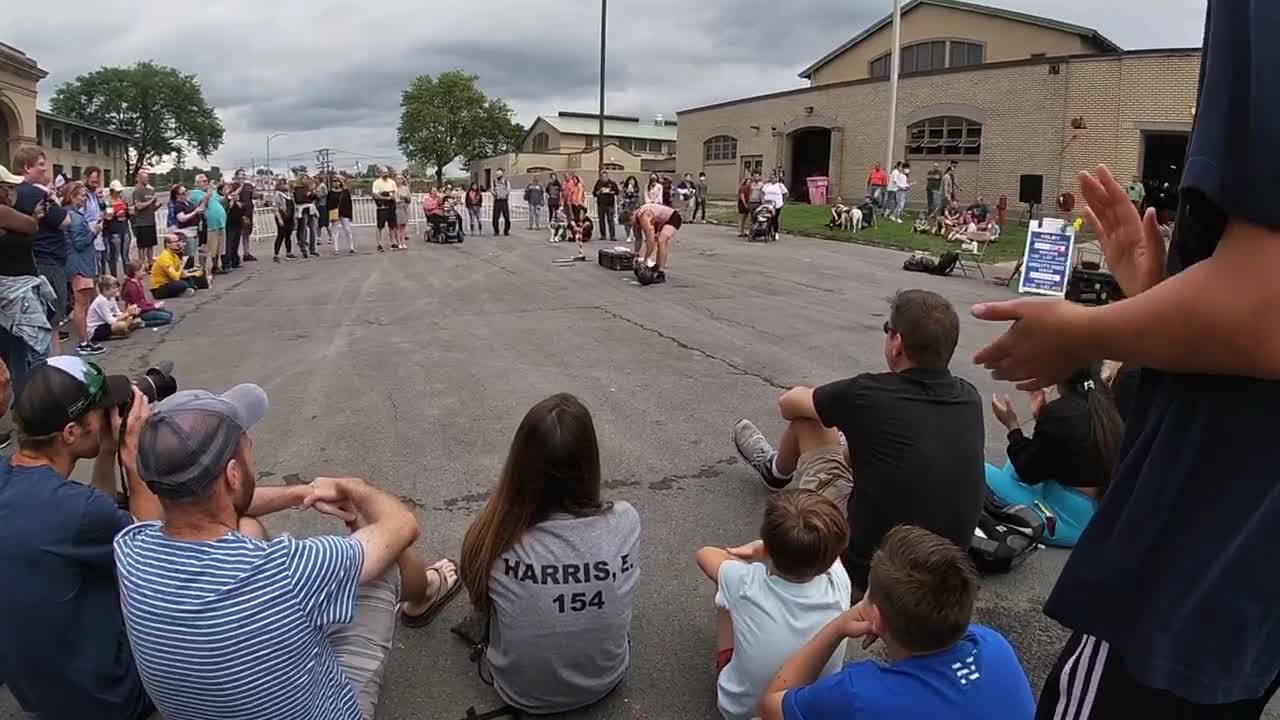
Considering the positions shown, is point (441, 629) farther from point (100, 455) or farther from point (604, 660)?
point (100, 455)

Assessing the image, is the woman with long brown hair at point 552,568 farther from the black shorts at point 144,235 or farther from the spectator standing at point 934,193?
the spectator standing at point 934,193

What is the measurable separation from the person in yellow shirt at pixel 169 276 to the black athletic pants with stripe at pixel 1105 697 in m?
14.1

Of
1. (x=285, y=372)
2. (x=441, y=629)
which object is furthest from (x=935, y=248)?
(x=441, y=629)

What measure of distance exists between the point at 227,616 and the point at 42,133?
6505cm

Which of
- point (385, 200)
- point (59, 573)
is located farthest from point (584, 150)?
point (59, 573)

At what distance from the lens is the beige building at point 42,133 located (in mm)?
38906

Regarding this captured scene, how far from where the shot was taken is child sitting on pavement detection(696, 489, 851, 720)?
2818 millimetres

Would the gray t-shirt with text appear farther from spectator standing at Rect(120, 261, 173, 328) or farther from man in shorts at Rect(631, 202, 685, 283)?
man in shorts at Rect(631, 202, 685, 283)

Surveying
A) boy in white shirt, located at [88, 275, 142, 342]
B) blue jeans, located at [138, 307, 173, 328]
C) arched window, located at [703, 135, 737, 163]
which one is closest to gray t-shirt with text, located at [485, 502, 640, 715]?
boy in white shirt, located at [88, 275, 142, 342]

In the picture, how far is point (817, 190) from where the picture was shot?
3481cm

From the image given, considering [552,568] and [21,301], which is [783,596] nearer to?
[552,568]

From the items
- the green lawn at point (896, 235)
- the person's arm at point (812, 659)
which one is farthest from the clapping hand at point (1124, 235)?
the green lawn at point (896, 235)

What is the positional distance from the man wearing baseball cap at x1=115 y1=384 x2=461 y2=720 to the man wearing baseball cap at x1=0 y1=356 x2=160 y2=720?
1.01 feet

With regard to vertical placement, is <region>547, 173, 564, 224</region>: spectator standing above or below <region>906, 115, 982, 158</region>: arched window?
below
